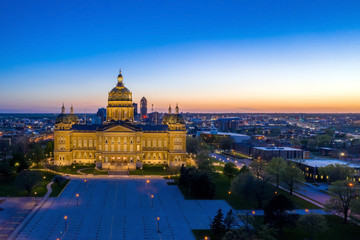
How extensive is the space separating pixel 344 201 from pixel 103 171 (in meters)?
59.3

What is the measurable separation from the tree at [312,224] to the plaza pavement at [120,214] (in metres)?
13.9

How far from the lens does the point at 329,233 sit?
4416 cm

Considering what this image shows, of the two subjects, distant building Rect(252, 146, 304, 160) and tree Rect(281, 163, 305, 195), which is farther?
distant building Rect(252, 146, 304, 160)

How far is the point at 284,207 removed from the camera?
142 ft

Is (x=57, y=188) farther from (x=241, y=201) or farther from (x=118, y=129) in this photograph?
(x=241, y=201)

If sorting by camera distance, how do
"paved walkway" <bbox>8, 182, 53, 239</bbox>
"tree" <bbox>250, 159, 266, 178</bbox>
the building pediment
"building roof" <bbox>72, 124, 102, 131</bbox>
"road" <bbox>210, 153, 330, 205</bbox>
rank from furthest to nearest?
"building roof" <bbox>72, 124, 102, 131</bbox>, the building pediment, "tree" <bbox>250, 159, 266, 178</bbox>, "road" <bbox>210, 153, 330, 205</bbox>, "paved walkway" <bbox>8, 182, 53, 239</bbox>

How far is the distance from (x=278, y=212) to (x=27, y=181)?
46.1 m

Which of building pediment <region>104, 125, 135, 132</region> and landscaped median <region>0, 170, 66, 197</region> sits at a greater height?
building pediment <region>104, 125, 135, 132</region>

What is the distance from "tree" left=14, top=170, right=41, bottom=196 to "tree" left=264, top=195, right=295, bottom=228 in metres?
43.9

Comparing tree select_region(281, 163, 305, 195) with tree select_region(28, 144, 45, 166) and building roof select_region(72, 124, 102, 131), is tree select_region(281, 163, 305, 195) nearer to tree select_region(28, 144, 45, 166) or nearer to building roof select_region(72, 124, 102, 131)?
building roof select_region(72, 124, 102, 131)

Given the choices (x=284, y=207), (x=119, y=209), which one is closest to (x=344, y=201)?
(x=284, y=207)

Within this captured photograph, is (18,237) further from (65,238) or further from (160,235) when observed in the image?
(160,235)

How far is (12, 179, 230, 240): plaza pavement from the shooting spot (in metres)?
42.5

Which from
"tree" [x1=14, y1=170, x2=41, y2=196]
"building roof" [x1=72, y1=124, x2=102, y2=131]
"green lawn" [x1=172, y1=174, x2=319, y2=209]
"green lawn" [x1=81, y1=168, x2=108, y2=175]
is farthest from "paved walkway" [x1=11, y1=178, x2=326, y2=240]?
"building roof" [x1=72, y1=124, x2=102, y2=131]
